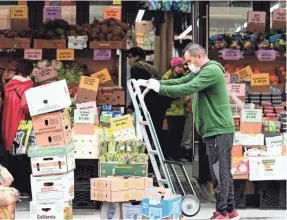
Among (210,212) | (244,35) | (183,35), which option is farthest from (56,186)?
(183,35)

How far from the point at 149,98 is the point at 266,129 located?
1917 millimetres

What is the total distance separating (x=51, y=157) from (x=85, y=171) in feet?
5.60

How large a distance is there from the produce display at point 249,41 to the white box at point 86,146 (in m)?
2.53

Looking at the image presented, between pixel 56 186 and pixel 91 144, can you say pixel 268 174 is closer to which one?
pixel 91 144

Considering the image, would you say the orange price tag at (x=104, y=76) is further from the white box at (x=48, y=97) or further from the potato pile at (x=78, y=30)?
the white box at (x=48, y=97)

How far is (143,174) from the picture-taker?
7461 mm

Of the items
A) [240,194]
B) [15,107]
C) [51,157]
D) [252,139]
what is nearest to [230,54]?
[252,139]

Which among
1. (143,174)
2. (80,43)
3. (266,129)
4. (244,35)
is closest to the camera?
(143,174)

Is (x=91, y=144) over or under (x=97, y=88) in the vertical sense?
under

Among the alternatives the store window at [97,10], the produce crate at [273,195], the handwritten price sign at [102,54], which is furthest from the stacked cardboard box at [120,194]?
the store window at [97,10]

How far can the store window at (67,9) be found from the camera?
9.77 meters

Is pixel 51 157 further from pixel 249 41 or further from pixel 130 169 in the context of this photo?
pixel 249 41

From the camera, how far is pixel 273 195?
8453 mm

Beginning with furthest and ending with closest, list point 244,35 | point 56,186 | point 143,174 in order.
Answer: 1. point 244,35
2. point 143,174
3. point 56,186
